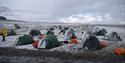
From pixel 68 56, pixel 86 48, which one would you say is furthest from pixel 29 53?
pixel 86 48

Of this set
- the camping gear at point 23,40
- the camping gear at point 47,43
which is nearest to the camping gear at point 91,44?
the camping gear at point 47,43

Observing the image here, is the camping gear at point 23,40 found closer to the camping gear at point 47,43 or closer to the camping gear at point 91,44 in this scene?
the camping gear at point 47,43

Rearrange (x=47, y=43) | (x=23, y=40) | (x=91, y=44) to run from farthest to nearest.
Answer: (x=23, y=40), (x=47, y=43), (x=91, y=44)

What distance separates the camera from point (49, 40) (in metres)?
19.8

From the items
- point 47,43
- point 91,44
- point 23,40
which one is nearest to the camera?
point 91,44

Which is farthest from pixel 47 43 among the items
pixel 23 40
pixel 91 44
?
pixel 91 44

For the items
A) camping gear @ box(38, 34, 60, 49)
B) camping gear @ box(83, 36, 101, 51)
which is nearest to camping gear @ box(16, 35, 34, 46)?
camping gear @ box(38, 34, 60, 49)

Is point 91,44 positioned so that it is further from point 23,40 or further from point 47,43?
point 23,40

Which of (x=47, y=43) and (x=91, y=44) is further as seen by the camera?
(x=47, y=43)

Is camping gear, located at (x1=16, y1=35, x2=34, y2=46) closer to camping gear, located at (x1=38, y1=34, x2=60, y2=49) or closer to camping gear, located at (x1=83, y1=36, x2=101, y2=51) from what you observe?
camping gear, located at (x1=38, y1=34, x2=60, y2=49)

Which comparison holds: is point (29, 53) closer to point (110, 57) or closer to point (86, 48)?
point (86, 48)

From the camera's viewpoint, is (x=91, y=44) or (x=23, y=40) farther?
(x=23, y=40)

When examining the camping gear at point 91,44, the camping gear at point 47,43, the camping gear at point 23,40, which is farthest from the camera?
the camping gear at point 23,40

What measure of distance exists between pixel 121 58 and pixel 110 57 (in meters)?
0.78
